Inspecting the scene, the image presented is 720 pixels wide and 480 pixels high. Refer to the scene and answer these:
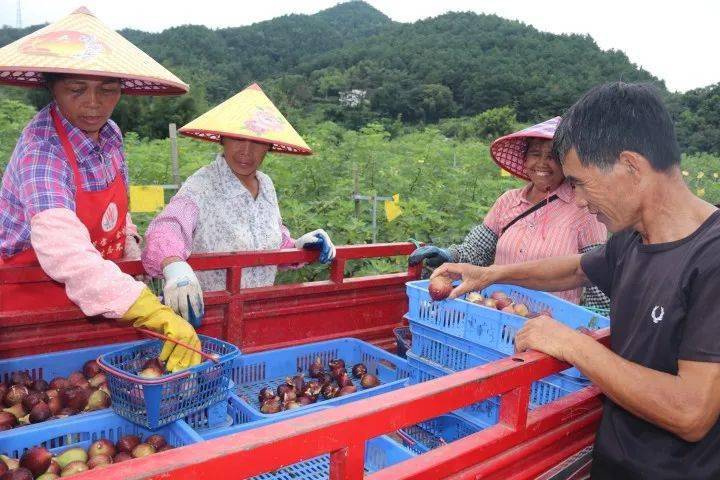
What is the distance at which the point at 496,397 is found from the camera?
219 centimetres

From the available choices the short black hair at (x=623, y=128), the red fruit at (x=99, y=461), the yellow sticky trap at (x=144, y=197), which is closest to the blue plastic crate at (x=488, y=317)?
the short black hair at (x=623, y=128)

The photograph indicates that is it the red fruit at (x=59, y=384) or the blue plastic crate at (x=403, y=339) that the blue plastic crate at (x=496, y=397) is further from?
the red fruit at (x=59, y=384)

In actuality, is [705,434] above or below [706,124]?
below

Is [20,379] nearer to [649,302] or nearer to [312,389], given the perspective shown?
[312,389]

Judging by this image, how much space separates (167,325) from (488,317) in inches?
A: 46.3

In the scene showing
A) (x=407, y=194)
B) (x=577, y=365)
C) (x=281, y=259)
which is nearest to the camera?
(x=577, y=365)

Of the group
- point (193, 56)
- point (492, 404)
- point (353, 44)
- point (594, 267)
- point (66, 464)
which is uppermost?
point (353, 44)

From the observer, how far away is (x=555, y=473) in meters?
1.67

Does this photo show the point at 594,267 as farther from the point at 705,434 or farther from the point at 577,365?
the point at 705,434

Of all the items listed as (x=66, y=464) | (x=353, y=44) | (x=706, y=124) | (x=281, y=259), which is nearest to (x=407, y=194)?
(x=281, y=259)

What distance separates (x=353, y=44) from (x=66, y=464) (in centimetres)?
6701

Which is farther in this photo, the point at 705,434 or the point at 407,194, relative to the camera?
the point at 407,194

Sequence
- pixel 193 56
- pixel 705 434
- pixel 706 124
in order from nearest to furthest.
Result: pixel 705 434, pixel 706 124, pixel 193 56

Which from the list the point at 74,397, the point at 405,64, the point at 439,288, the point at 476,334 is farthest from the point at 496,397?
the point at 405,64
